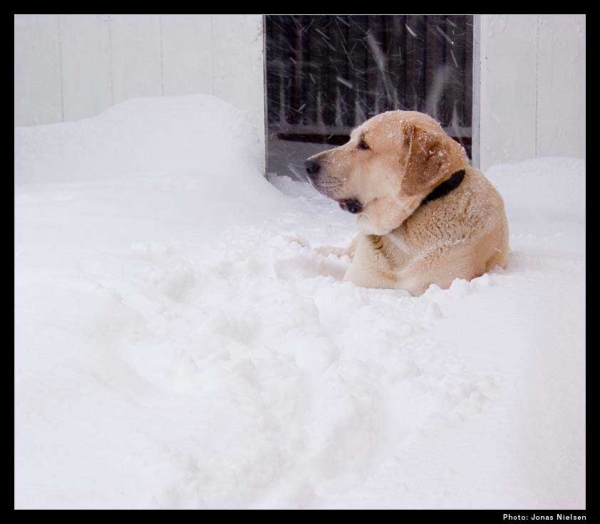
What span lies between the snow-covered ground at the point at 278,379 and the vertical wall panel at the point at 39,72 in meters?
3.35

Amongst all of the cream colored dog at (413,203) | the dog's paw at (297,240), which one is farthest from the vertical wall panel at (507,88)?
the cream colored dog at (413,203)

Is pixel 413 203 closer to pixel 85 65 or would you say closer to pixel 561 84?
pixel 561 84

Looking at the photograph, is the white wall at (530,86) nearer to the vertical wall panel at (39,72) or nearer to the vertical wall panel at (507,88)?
the vertical wall panel at (507,88)

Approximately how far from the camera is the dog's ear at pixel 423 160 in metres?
2.88

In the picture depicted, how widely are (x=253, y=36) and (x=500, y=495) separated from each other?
17.8 ft

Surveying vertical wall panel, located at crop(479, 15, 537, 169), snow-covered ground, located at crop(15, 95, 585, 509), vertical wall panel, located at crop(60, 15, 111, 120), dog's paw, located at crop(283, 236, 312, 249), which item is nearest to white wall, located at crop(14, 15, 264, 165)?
vertical wall panel, located at crop(60, 15, 111, 120)

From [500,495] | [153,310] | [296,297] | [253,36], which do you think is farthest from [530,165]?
Answer: [500,495]

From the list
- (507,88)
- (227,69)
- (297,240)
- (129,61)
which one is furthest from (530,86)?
(129,61)

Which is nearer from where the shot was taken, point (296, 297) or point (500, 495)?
point (500, 495)

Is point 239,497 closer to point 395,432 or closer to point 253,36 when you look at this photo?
point 395,432

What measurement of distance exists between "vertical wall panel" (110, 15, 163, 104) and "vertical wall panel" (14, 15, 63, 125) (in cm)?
61

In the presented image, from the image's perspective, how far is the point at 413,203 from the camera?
9.80 ft

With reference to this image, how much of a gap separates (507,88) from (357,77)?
1.96 meters

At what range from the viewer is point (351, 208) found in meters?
3.11
